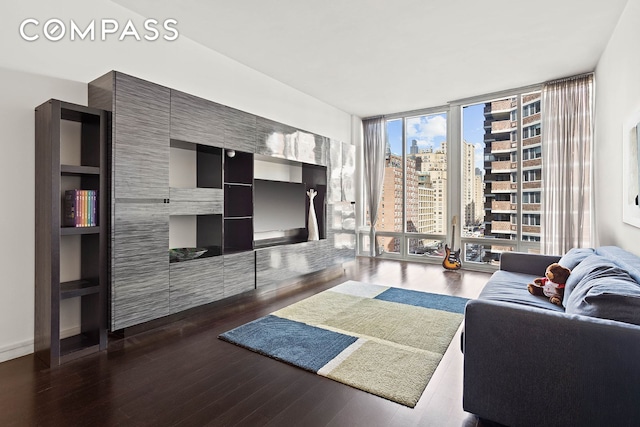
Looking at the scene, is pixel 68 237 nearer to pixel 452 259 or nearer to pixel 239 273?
pixel 239 273

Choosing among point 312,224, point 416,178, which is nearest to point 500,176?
point 416,178

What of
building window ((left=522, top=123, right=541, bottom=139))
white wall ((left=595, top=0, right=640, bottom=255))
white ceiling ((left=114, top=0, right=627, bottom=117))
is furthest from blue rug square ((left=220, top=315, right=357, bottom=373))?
building window ((left=522, top=123, right=541, bottom=139))

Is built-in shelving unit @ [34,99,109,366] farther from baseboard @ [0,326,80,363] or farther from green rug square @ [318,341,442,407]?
green rug square @ [318,341,442,407]

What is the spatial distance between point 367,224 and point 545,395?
17.4 ft

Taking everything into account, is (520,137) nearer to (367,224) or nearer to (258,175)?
(367,224)

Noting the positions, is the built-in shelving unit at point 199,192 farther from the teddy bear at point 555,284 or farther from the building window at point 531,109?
the building window at point 531,109

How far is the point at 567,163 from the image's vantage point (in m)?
4.56

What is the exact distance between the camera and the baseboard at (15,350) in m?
2.36

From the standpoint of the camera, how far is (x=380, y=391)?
1977 mm

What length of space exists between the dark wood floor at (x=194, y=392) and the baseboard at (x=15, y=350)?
0.05 metres

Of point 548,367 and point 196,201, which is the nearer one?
point 548,367

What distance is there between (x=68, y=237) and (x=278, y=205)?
94.3 inches

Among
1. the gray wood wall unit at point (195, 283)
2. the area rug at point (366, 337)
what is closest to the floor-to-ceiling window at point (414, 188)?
the area rug at point (366, 337)

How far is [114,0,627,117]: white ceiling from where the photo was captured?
9.73ft
